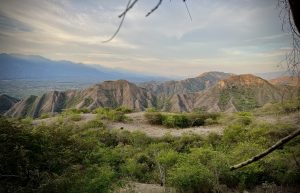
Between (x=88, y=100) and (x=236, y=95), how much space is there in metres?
56.1

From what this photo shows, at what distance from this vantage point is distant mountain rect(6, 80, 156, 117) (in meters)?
124

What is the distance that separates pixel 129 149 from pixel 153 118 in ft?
29.9

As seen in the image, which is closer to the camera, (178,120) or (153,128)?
(153,128)

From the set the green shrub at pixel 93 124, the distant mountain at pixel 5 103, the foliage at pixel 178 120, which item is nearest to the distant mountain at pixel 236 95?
the distant mountain at pixel 5 103

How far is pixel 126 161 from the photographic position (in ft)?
60.0

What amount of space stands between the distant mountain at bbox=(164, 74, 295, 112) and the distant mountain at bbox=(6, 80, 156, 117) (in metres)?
16.7

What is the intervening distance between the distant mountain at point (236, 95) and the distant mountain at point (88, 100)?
16.7 meters

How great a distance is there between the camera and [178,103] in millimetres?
147250

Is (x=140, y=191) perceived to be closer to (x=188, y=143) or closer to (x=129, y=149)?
→ (x=129, y=149)

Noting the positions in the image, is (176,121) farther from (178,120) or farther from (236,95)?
(236,95)

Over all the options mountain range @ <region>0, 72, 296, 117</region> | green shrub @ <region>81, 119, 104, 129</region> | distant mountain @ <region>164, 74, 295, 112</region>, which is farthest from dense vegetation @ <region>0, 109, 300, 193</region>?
mountain range @ <region>0, 72, 296, 117</region>

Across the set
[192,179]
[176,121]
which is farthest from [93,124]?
[192,179]

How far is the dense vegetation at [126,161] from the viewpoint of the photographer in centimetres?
1011

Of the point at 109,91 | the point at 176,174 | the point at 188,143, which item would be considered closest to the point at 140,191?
the point at 176,174
